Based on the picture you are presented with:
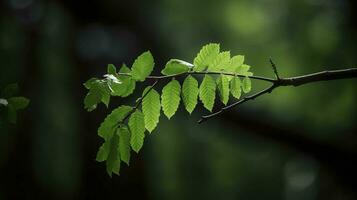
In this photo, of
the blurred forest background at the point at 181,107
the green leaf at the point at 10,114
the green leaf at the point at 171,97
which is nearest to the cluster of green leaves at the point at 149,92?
the green leaf at the point at 171,97

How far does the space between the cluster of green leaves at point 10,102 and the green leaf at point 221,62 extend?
709 mm

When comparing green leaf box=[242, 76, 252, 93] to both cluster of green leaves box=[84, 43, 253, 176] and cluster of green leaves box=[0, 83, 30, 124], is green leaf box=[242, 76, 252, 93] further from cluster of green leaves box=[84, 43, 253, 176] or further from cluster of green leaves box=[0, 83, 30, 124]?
cluster of green leaves box=[0, 83, 30, 124]

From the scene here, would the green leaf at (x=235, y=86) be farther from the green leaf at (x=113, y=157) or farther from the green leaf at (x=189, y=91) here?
the green leaf at (x=113, y=157)

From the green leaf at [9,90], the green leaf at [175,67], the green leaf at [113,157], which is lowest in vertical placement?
the green leaf at [113,157]

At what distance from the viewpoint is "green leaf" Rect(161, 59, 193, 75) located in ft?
5.60

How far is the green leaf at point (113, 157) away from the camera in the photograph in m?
1.71

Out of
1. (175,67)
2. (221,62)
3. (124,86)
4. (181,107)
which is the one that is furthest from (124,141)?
(181,107)

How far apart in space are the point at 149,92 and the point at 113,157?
0.81ft

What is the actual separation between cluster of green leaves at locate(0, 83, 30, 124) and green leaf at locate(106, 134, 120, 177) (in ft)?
1.26

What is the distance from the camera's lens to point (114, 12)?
9648mm

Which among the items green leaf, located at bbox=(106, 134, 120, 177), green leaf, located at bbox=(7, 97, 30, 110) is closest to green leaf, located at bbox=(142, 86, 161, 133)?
→ green leaf, located at bbox=(106, 134, 120, 177)

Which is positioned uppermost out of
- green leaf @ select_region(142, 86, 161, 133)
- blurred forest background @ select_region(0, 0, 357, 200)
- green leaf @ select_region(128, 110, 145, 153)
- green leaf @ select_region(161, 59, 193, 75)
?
blurred forest background @ select_region(0, 0, 357, 200)

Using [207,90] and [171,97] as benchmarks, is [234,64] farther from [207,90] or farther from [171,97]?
[171,97]

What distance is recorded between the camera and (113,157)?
5.63 ft
